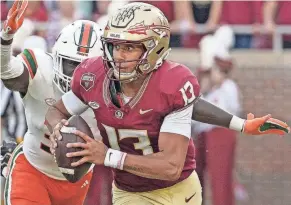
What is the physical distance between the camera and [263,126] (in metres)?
5.43

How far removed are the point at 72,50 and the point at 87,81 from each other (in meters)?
0.65

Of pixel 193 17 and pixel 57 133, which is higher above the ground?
pixel 57 133

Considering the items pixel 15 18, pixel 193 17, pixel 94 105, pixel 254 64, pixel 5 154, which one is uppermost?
pixel 15 18

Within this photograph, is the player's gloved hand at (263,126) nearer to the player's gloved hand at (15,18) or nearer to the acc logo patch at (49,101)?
the acc logo patch at (49,101)

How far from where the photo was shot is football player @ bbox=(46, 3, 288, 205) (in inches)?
189

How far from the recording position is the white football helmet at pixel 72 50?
221 inches

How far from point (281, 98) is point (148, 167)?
4.79 metres

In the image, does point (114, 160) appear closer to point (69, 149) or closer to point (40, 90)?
point (69, 149)

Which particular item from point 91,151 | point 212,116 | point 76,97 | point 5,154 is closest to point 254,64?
point 5,154

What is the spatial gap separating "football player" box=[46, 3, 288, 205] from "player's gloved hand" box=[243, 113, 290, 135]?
457 mm

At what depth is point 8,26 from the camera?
5520mm

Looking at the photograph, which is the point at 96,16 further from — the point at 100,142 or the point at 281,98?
the point at 100,142

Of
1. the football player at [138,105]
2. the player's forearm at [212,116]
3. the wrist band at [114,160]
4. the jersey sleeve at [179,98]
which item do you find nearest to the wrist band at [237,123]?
the player's forearm at [212,116]

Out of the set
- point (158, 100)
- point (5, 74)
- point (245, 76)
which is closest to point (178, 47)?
point (245, 76)
